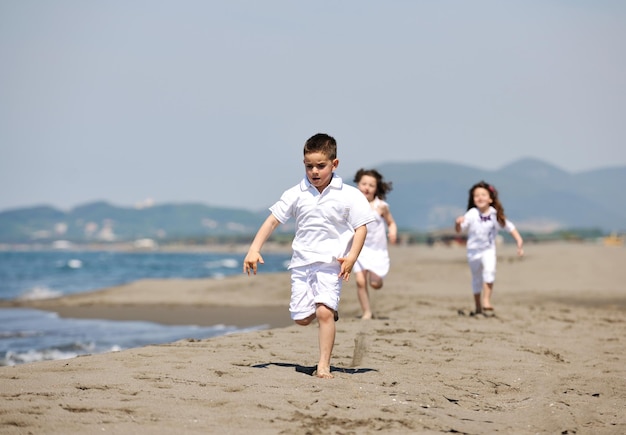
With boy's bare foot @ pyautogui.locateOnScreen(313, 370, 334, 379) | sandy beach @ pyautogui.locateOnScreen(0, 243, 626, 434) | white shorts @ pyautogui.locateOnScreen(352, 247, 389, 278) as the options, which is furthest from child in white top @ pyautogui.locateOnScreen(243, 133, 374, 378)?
white shorts @ pyautogui.locateOnScreen(352, 247, 389, 278)

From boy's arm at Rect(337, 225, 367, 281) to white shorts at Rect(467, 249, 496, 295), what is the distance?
5387mm

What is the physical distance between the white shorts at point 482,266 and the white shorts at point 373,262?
138 cm

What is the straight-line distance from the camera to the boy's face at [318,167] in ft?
19.8

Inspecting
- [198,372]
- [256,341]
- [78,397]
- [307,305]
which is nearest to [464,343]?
[256,341]

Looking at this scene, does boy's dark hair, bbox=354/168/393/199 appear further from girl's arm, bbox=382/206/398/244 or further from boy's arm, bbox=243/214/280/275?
boy's arm, bbox=243/214/280/275

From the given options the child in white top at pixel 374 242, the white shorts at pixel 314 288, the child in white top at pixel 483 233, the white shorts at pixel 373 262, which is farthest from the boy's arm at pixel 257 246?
the child in white top at pixel 483 233

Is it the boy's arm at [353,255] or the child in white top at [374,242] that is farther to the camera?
the child in white top at [374,242]

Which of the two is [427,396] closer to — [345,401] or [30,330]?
[345,401]

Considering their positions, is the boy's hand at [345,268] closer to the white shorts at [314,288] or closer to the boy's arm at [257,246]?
the white shorts at [314,288]

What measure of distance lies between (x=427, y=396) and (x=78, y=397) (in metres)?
2.06

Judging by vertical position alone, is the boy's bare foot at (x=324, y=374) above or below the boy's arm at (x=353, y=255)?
below

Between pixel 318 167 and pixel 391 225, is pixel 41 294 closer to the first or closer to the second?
pixel 391 225

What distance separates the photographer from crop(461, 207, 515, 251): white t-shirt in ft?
36.9

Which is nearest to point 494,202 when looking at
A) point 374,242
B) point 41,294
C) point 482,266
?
point 482,266
